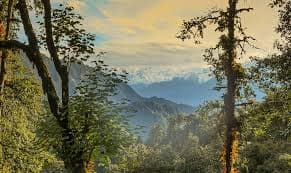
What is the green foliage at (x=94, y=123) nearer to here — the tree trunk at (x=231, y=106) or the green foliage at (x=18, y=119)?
the tree trunk at (x=231, y=106)

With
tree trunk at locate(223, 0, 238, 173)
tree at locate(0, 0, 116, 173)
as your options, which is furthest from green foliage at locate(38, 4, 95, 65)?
tree trunk at locate(223, 0, 238, 173)

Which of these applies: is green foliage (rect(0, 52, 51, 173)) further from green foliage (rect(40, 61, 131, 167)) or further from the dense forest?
green foliage (rect(40, 61, 131, 167))

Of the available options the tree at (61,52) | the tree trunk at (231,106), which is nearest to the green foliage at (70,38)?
the tree at (61,52)

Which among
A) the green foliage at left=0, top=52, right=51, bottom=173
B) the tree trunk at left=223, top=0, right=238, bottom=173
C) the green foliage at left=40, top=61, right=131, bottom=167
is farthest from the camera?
the green foliage at left=0, top=52, right=51, bottom=173

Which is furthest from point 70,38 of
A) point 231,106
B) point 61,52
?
point 231,106

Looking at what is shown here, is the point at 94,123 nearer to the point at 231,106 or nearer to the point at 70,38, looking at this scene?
the point at 70,38

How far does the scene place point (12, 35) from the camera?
97.9ft

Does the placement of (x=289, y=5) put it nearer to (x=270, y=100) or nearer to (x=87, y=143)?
(x=270, y=100)

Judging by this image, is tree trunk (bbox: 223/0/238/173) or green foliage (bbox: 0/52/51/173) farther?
green foliage (bbox: 0/52/51/173)

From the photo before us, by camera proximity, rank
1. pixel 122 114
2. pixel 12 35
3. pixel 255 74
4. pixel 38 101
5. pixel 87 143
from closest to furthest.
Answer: pixel 87 143 < pixel 122 114 < pixel 255 74 < pixel 12 35 < pixel 38 101

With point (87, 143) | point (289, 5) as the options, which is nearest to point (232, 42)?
point (289, 5)

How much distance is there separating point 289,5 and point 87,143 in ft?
37.0

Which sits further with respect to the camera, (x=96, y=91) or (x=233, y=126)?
(x=233, y=126)

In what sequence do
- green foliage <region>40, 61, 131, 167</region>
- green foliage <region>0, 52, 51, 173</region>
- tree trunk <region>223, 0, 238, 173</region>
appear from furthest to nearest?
green foliage <region>0, 52, 51, 173</region> → tree trunk <region>223, 0, 238, 173</region> → green foliage <region>40, 61, 131, 167</region>
